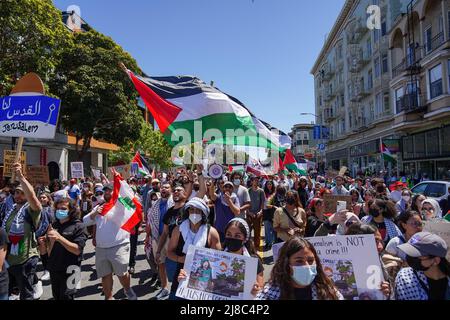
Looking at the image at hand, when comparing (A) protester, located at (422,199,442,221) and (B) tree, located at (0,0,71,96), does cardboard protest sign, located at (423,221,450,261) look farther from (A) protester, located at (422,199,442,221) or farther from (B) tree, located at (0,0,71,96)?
(B) tree, located at (0,0,71,96)

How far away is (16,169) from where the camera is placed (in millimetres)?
4102

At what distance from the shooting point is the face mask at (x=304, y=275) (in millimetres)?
2531

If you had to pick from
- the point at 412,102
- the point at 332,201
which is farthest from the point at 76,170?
the point at 412,102

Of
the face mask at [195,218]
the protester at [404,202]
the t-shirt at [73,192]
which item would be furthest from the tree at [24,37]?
the protester at [404,202]

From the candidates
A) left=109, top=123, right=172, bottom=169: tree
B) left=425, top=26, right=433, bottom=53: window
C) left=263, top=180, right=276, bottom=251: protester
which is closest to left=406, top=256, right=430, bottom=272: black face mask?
left=263, top=180, right=276, bottom=251: protester

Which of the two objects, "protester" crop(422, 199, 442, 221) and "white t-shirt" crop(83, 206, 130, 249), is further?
"protester" crop(422, 199, 442, 221)

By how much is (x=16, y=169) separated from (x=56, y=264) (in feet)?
4.21

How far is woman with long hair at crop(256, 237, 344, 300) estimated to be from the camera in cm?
252

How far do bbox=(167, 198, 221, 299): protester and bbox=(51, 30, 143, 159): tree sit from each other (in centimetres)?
2137

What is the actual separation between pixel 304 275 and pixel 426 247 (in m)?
0.95

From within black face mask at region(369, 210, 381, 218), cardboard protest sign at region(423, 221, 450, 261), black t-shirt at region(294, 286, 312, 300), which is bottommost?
black t-shirt at region(294, 286, 312, 300)

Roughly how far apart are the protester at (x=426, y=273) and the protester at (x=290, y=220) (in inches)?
104

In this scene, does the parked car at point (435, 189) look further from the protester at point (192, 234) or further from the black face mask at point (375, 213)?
the protester at point (192, 234)

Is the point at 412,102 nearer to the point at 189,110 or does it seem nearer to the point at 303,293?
the point at 189,110
